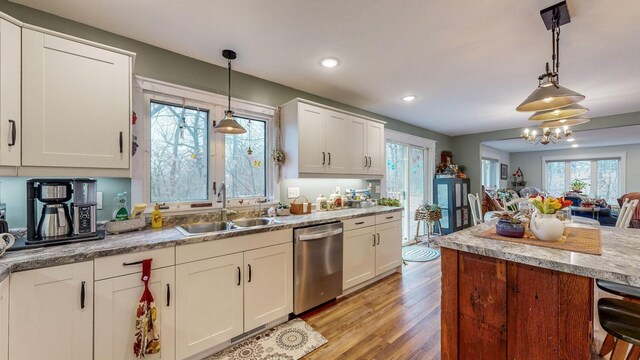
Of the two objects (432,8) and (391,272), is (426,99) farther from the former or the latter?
(391,272)

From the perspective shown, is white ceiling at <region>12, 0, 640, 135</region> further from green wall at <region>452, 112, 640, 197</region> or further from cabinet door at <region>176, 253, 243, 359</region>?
green wall at <region>452, 112, 640, 197</region>

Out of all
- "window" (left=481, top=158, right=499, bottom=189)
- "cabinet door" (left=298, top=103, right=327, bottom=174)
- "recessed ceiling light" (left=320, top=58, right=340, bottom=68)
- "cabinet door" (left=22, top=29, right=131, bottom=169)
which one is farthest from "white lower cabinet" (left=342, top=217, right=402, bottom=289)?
"window" (left=481, top=158, right=499, bottom=189)

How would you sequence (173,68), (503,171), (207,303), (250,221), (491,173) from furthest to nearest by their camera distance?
(503,171) → (491,173) → (250,221) → (173,68) → (207,303)

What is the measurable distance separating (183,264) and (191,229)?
1.92ft

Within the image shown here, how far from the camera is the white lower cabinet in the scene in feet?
9.19

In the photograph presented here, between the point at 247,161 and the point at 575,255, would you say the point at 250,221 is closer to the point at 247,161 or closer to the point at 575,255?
the point at 247,161

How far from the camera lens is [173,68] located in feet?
7.52

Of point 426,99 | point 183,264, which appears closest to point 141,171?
point 183,264

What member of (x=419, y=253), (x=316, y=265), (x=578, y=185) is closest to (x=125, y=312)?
(x=316, y=265)

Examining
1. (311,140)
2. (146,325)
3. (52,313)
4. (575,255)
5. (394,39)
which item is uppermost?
(394,39)

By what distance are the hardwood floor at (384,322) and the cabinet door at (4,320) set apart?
1628 millimetres

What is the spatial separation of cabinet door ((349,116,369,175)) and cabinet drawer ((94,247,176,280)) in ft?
7.50

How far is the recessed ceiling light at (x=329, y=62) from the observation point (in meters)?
2.39

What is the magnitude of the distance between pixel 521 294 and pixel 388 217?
78.7 inches
